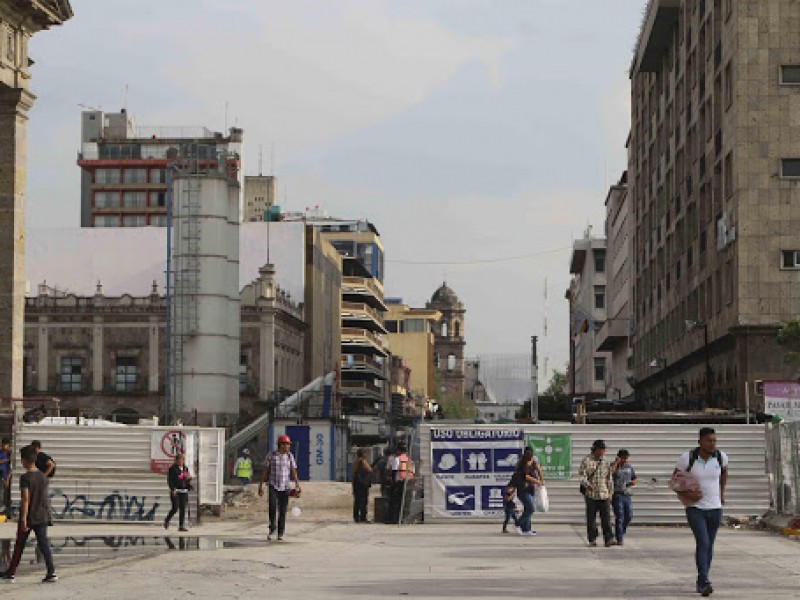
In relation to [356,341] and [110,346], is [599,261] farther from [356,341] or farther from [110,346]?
[110,346]

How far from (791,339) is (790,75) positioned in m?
9.96

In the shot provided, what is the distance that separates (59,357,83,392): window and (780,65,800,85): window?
2180 inches

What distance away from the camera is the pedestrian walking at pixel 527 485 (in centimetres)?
2980

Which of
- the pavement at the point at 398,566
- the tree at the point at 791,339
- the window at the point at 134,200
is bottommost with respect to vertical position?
the pavement at the point at 398,566

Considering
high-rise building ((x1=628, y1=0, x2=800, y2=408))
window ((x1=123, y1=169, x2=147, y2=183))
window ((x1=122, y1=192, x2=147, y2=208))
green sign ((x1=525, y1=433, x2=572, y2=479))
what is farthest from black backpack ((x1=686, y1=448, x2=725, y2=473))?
window ((x1=122, y1=192, x2=147, y2=208))

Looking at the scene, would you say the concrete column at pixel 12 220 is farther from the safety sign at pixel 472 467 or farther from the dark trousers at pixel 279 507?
the dark trousers at pixel 279 507

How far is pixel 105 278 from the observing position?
4242 inches

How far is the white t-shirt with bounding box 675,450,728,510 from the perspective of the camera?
17750 millimetres

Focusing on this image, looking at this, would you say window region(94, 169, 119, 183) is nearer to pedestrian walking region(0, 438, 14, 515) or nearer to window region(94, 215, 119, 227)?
→ window region(94, 215, 119, 227)

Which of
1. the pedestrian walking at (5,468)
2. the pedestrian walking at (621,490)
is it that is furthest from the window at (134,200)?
the pedestrian walking at (621,490)

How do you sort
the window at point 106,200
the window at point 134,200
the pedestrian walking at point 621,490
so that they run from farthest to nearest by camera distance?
the window at point 106,200 < the window at point 134,200 < the pedestrian walking at point 621,490

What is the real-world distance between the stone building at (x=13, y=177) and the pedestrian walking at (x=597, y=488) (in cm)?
2550

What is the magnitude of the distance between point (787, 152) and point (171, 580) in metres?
41.7

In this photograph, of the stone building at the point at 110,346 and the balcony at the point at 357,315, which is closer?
the stone building at the point at 110,346
